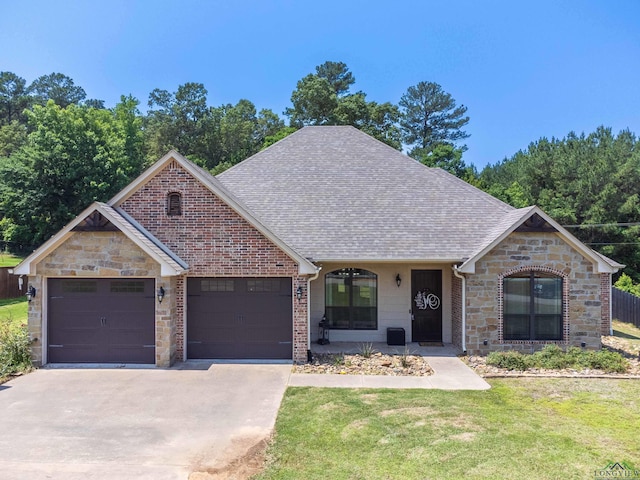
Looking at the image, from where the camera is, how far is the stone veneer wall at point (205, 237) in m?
11.0

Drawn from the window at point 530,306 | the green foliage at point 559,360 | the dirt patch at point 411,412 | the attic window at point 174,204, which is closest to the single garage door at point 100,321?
the attic window at point 174,204

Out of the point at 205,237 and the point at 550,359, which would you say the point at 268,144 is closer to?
the point at 205,237

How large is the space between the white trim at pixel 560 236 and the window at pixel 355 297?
2.98 meters

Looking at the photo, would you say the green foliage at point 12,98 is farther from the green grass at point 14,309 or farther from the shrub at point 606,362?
the shrub at point 606,362

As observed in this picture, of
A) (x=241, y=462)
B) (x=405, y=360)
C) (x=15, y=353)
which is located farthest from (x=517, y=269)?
(x=15, y=353)

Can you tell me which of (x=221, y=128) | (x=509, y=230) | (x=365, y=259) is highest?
(x=221, y=128)

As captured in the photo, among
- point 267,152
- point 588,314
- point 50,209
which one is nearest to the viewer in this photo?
point 588,314

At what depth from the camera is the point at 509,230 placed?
37.3 feet

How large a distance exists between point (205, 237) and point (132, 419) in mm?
5001

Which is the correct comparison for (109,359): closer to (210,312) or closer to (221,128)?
(210,312)

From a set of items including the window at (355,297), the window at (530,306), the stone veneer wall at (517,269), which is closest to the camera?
the stone veneer wall at (517,269)

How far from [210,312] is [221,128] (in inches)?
1433

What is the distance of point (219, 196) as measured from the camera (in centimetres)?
1116

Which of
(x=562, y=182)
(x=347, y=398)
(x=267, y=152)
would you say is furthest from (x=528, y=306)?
(x=562, y=182)
